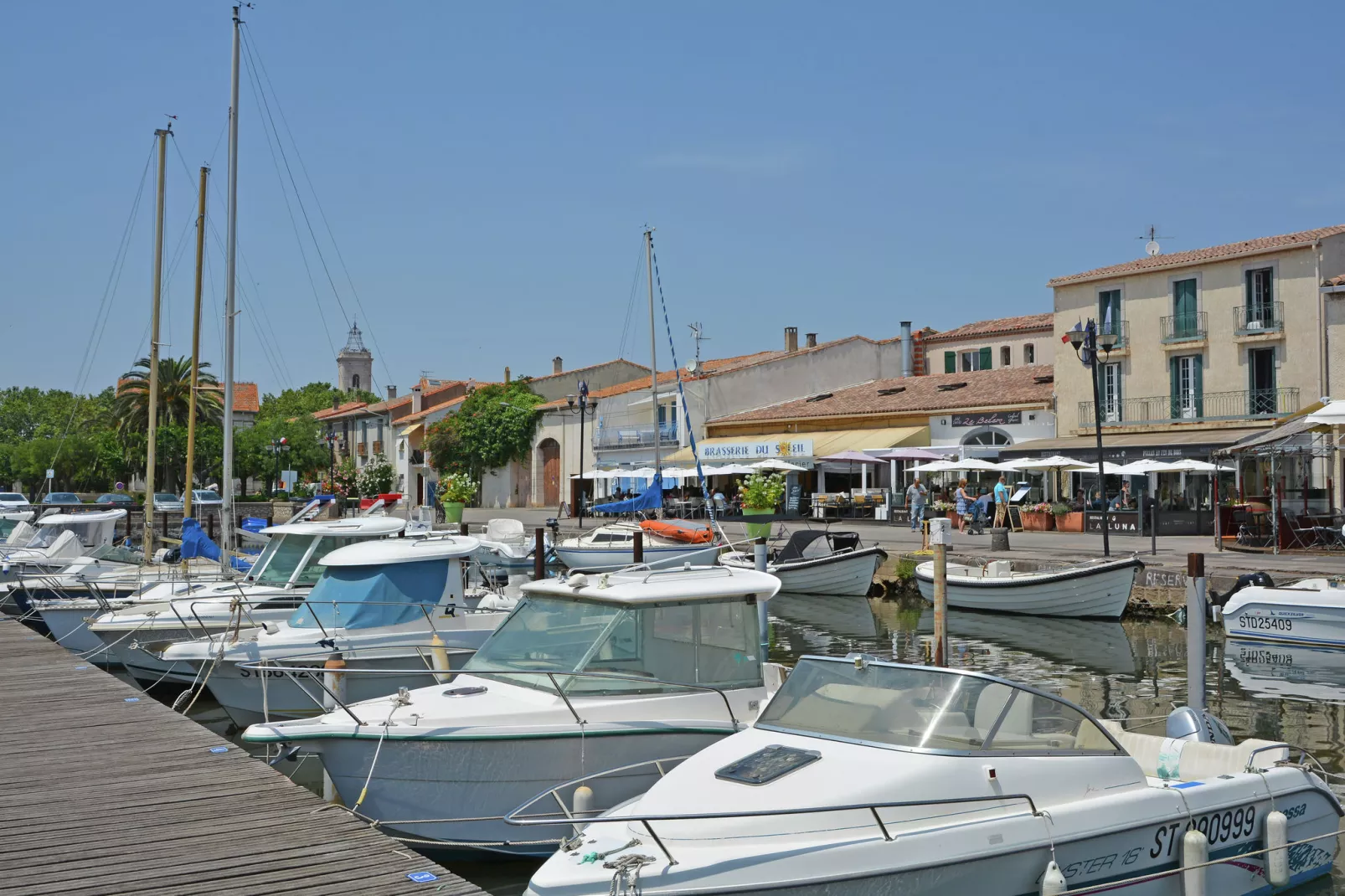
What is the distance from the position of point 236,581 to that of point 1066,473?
→ 94.5 feet

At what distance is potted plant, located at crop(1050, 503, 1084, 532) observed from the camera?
117ft

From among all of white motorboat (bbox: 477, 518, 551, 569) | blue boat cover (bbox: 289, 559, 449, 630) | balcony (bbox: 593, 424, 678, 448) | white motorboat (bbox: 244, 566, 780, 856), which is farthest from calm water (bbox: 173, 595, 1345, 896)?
balcony (bbox: 593, 424, 678, 448)

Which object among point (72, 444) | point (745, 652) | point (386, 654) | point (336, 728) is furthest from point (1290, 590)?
point (72, 444)

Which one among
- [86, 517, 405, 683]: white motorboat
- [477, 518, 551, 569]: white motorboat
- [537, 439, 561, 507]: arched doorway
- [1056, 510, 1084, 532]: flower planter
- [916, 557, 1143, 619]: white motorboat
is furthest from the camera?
[537, 439, 561, 507]: arched doorway

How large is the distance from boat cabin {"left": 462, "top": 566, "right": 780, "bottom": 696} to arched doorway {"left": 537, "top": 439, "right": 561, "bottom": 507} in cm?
→ 5043

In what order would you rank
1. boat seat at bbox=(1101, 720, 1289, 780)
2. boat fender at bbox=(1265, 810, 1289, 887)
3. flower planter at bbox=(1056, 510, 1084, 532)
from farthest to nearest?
flower planter at bbox=(1056, 510, 1084, 532) → boat seat at bbox=(1101, 720, 1289, 780) → boat fender at bbox=(1265, 810, 1289, 887)

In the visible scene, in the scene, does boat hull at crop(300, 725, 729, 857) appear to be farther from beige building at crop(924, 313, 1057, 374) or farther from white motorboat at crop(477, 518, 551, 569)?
beige building at crop(924, 313, 1057, 374)

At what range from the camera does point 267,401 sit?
116m

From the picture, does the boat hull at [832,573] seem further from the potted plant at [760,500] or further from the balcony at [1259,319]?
the balcony at [1259,319]

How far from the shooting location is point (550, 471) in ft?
203

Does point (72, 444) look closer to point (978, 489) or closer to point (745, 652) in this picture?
point (978, 489)

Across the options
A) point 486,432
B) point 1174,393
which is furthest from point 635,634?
point 486,432

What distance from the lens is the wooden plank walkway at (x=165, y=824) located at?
662 centimetres

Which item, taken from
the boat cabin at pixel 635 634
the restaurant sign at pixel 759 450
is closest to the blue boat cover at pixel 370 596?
the boat cabin at pixel 635 634
